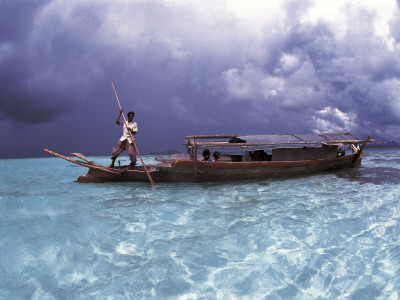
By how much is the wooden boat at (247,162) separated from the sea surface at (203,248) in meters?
2.02

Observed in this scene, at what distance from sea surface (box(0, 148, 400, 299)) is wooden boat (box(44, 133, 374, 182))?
2018 mm

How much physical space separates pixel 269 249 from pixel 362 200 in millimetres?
4627

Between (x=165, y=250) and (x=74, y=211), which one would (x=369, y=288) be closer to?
(x=165, y=250)

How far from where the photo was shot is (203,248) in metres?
4.13

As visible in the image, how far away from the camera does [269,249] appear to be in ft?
13.4

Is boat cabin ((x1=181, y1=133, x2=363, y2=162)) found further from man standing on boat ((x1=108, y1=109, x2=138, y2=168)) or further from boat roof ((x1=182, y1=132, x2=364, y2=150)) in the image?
man standing on boat ((x1=108, y1=109, x2=138, y2=168))

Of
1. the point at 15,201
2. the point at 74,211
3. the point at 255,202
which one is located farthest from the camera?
the point at 15,201

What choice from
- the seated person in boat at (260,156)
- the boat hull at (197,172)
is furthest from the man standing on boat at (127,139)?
the seated person in boat at (260,156)

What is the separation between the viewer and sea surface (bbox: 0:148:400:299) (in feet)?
10.4

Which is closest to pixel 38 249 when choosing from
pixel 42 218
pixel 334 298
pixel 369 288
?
pixel 42 218

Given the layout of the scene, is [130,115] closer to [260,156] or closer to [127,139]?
[127,139]

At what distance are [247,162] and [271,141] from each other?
6.27 feet

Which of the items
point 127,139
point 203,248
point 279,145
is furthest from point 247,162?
point 203,248

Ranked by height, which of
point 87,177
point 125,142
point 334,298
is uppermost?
point 125,142
